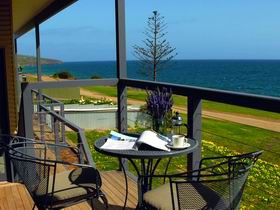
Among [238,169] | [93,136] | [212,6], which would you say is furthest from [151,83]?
[212,6]

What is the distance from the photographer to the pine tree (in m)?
27.5

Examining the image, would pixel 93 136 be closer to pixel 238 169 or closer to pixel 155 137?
pixel 155 137

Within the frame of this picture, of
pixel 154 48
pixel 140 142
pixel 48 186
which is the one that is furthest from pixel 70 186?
pixel 154 48

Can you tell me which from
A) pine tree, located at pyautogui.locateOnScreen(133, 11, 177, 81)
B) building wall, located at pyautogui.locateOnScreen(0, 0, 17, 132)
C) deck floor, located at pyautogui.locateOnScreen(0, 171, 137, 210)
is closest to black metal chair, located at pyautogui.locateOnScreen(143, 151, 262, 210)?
deck floor, located at pyautogui.locateOnScreen(0, 171, 137, 210)

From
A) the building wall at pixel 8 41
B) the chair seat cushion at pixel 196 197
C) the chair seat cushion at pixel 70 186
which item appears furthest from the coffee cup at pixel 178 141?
the building wall at pixel 8 41

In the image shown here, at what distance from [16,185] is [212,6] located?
69926 mm

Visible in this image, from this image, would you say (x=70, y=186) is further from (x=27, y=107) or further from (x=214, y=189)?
(x=27, y=107)

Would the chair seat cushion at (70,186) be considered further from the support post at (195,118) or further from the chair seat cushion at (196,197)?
the support post at (195,118)

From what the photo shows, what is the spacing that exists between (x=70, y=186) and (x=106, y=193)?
47.2 inches

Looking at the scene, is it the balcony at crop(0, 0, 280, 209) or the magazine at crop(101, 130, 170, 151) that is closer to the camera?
the magazine at crop(101, 130, 170, 151)

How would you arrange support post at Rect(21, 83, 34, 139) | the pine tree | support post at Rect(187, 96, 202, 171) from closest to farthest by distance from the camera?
support post at Rect(187, 96, 202, 171) → support post at Rect(21, 83, 34, 139) → the pine tree

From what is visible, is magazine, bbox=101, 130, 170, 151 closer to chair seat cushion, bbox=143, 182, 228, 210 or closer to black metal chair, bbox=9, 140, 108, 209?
black metal chair, bbox=9, 140, 108, 209

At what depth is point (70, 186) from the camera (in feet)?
7.89

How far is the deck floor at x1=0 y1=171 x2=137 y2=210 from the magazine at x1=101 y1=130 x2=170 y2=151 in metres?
0.86
